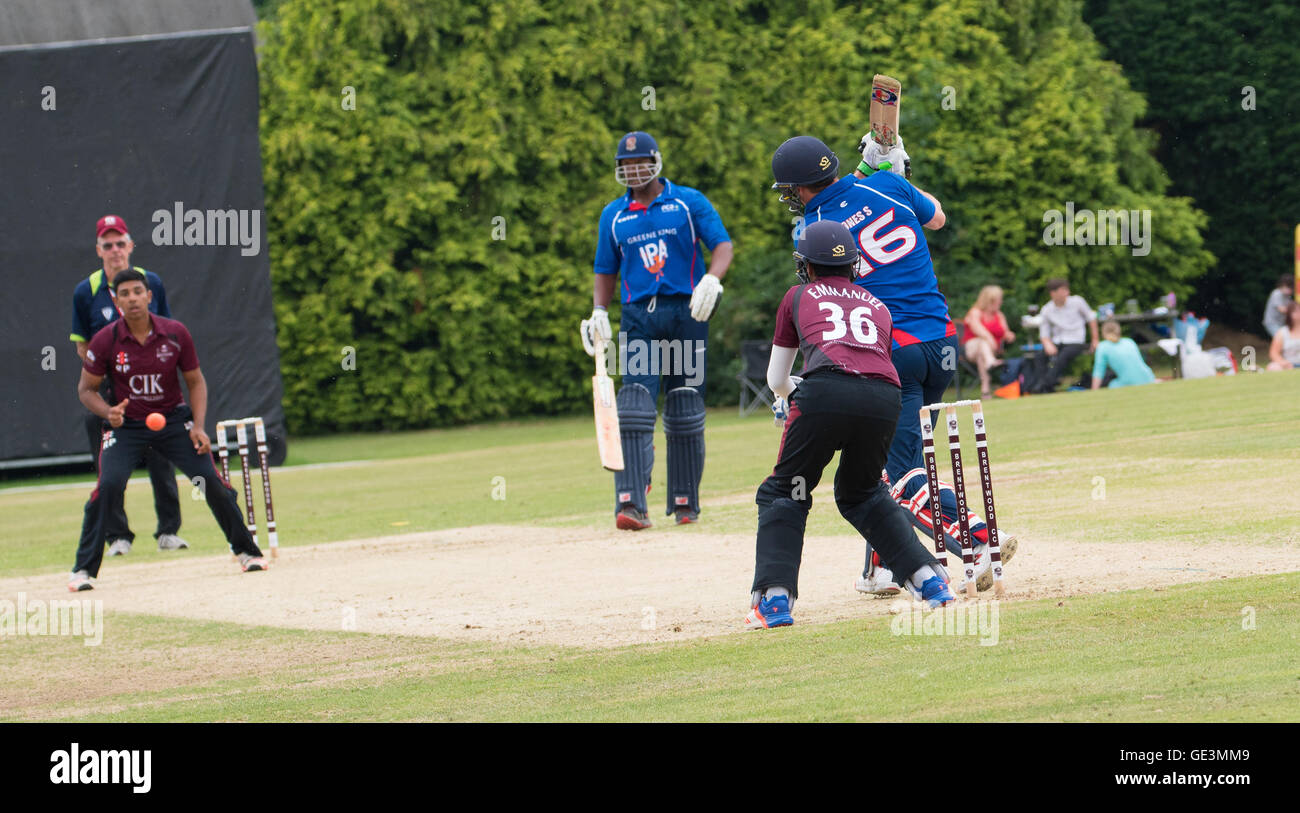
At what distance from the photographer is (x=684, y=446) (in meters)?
12.4

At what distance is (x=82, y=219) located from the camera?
24312 mm

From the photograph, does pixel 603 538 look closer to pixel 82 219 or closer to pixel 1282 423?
pixel 1282 423

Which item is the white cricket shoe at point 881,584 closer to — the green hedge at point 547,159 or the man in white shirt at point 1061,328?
the man in white shirt at point 1061,328

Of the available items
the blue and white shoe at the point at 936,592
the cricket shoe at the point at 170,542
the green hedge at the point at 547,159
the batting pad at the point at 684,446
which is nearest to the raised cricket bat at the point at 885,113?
the blue and white shoe at the point at 936,592

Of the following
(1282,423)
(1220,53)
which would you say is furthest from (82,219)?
(1220,53)

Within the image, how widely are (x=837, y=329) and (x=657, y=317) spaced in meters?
5.06

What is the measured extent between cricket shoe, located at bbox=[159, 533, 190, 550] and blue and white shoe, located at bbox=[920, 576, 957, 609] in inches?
322

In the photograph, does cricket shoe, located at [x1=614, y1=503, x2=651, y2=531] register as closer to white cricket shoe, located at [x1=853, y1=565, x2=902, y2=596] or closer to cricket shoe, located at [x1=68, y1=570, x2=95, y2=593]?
cricket shoe, located at [x1=68, y1=570, x2=95, y2=593]

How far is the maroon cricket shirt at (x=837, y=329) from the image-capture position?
7.41 m

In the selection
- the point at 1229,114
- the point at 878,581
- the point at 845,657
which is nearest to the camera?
the point at 845,657

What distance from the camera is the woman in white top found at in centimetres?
2430

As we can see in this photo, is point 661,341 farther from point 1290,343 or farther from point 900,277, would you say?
point 1290,343

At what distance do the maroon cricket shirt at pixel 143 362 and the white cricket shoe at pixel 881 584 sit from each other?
203 inches

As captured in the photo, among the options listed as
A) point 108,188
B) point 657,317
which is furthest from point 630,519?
point 108,188
